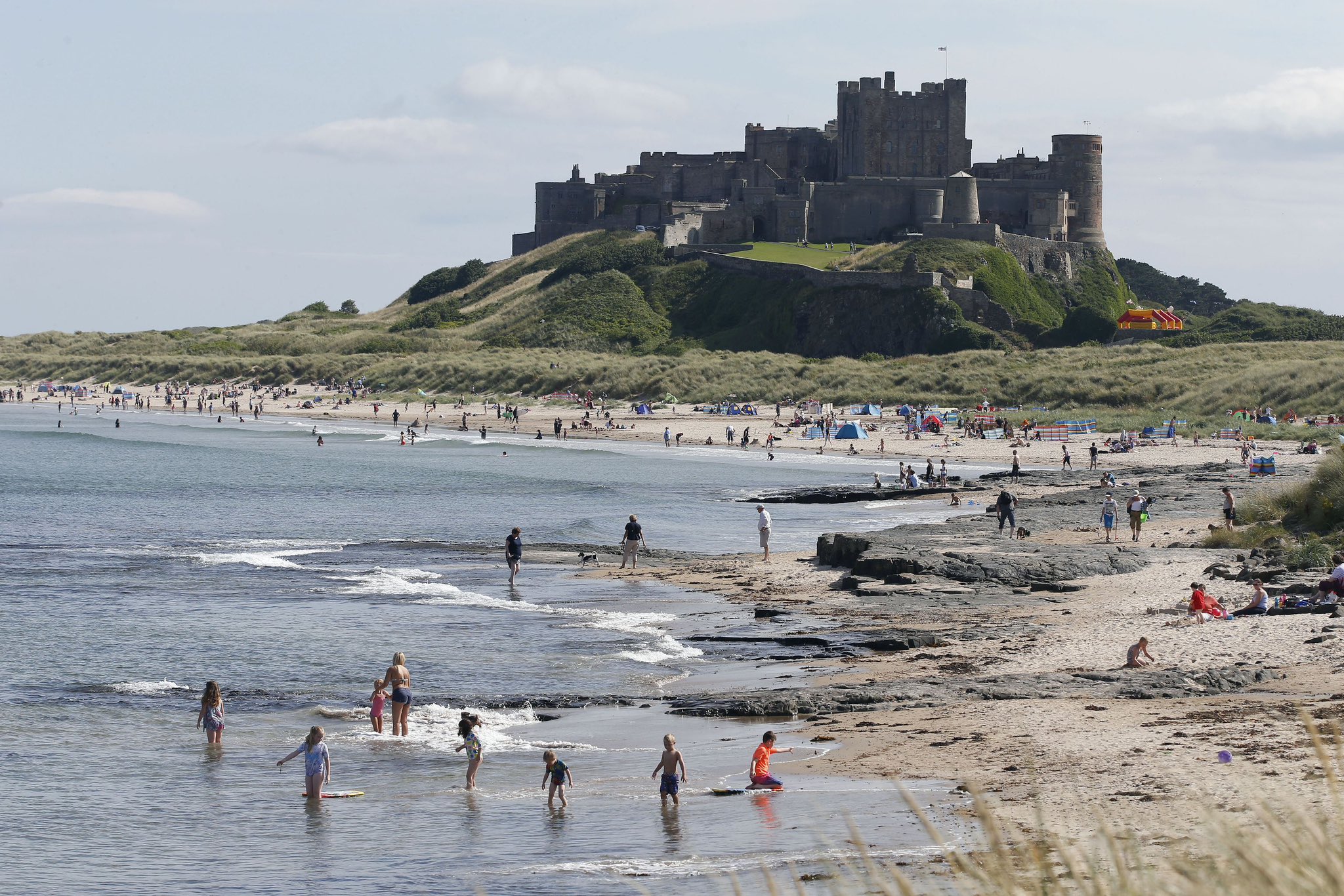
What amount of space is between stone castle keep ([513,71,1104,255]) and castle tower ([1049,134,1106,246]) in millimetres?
76

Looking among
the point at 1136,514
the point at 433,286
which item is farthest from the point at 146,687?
the point at 433,286

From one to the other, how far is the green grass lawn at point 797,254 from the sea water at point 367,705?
66.2 meters

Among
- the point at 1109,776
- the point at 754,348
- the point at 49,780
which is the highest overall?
the point at 754,348

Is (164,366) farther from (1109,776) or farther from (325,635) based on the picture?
(1109,776)

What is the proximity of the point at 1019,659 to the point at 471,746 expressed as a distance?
7537 millimetres

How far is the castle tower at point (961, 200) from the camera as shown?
356ft

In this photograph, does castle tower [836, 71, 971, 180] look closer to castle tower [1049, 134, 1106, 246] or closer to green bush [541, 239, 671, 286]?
castle tower [1049, 134, 1106, 246]

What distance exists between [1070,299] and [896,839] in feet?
335

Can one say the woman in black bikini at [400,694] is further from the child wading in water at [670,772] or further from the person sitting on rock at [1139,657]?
the person sitting on rock at [1139,657]

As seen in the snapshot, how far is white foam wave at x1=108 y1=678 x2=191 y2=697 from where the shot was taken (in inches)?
791

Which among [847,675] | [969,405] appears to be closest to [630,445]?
[969,405]

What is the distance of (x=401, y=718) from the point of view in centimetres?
1747

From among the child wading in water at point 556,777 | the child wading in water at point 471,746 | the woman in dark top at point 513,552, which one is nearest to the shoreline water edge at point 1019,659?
the woman in dark top at point 513,552

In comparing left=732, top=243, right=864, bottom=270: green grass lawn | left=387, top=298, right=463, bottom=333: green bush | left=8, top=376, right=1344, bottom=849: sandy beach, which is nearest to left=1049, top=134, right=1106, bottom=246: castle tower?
left=732, top=243, right=864, bottom=270: green grass lawn
